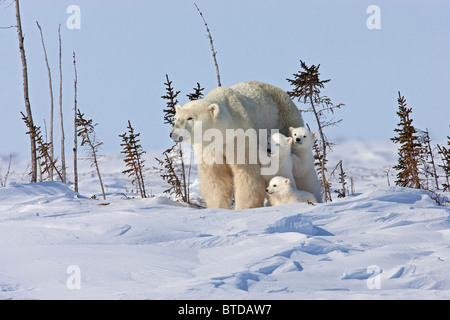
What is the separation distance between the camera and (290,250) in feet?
14.0

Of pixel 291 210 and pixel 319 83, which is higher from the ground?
pixel 319 83

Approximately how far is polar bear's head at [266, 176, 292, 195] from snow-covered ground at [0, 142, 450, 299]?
0.81 metres

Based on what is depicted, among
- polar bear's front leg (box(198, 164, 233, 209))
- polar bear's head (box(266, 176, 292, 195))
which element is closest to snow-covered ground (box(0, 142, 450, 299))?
polar bear's head (box(266, 176, 292, 195))

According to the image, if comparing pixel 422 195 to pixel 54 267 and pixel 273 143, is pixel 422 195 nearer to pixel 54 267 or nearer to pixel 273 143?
pixel 273 143

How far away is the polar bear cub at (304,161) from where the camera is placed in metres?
7.41

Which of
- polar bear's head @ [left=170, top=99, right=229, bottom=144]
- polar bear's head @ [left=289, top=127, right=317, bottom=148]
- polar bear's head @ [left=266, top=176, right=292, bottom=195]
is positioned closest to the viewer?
polar bear's head @ [left=170, top=99, right=229, bottom=144]

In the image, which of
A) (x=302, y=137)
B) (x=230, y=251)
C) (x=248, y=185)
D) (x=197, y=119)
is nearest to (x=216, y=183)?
(x=248, y=185)

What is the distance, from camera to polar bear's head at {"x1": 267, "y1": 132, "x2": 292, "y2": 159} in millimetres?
7129

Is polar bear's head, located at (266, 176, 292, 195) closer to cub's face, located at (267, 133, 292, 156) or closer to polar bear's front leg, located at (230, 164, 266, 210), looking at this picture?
polar bear's front leg, located at (230, 164, 266, 210)

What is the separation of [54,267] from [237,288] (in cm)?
153

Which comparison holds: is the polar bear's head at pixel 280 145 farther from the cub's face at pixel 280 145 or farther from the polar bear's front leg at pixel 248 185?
the polar bear's front leg at pixel 248 185
